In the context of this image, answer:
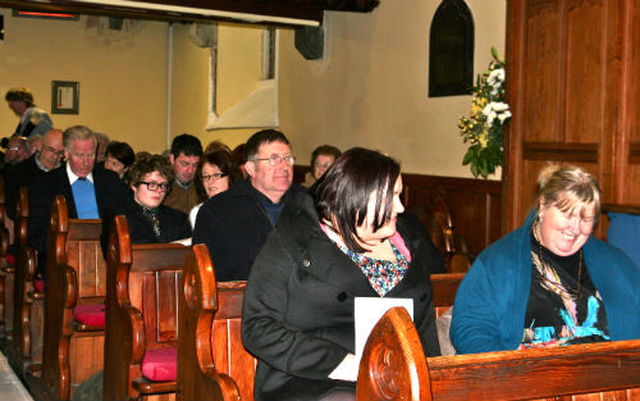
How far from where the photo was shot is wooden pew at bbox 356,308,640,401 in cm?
161

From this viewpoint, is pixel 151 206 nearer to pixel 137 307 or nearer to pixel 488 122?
pixel 137 307

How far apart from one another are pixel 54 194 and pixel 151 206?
100cm

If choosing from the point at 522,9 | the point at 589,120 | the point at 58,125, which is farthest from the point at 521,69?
the point at 58,125

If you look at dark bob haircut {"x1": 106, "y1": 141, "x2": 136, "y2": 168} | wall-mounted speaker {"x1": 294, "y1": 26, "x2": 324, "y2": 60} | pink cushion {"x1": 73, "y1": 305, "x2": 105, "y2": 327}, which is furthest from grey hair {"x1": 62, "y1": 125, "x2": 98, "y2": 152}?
wall-mounted speaker {"x1": 294, "y1": 26, "x2": 324, "y2": 60}

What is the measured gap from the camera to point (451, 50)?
643 cm

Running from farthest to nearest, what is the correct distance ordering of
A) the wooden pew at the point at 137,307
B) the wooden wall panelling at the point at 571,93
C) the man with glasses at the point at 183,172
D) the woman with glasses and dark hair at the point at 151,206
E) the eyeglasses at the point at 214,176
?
the man with glasses at the point at 183,172
the eyeglasses at the point at 214,176
the woman with glasses and dark hair at the point at 151,206
the wooden wall panelling at the point at 571,93
the wooden pew at the point at 137,307

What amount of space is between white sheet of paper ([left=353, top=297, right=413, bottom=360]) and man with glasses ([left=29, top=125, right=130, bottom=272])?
128 inches

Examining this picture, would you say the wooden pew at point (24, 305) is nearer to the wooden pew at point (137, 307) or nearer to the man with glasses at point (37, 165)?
the man with glasses at point (37, 165)

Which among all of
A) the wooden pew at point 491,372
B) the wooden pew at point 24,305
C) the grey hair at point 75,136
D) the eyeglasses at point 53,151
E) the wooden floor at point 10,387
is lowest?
the wooden floor at point 10,387

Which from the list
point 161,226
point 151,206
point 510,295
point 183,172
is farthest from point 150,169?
point 510,295

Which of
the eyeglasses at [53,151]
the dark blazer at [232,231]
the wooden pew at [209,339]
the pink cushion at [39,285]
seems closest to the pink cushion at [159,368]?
the dark blazer at [232,231]

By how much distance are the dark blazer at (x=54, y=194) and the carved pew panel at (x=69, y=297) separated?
1.60ft

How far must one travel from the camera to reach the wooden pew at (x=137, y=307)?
3.54 m

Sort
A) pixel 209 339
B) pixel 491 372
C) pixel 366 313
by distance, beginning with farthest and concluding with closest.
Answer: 1. pixel 209 339
2. pixel 366 313
3. pixel 491 372
